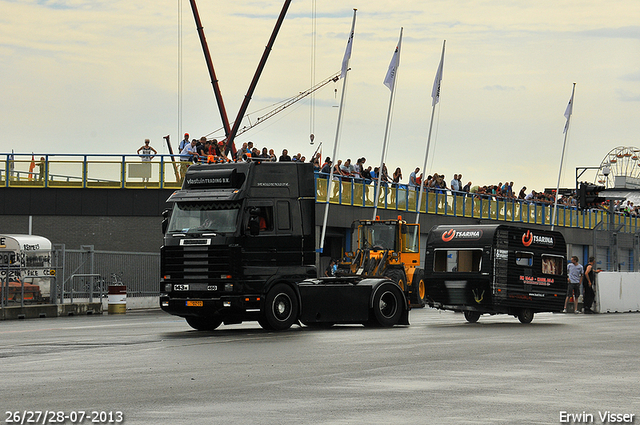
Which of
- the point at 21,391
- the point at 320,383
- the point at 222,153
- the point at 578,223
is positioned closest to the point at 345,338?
the point at 320,383

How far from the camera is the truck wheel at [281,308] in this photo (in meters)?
21.2

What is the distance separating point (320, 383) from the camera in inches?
463

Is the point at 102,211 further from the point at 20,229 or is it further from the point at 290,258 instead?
the point at 290,258

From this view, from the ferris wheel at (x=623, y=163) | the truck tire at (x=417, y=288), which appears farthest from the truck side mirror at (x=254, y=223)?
the ferris wheel at (x=623, y=163)

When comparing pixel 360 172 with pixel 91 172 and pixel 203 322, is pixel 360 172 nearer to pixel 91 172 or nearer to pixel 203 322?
pixel 91 172

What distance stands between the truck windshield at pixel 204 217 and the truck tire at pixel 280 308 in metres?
1.65

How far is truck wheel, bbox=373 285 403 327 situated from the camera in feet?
75.3

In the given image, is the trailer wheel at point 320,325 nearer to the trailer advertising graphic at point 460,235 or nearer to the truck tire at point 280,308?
the truck tire at point 280,308

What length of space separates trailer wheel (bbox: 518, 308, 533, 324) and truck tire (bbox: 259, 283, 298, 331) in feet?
23.4

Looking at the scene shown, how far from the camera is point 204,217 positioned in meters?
21.1

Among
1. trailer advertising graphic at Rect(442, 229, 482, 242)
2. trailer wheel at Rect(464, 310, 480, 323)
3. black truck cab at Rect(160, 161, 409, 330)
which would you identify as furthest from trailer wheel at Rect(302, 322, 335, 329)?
trailer wheel at Rect(464, 310, 480, 323)

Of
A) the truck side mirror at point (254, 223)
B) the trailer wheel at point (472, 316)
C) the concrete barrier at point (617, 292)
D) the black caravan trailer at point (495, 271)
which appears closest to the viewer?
the truck side mirror at point (254, 223)

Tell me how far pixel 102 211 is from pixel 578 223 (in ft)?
110

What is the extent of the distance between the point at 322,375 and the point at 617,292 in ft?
83.3
